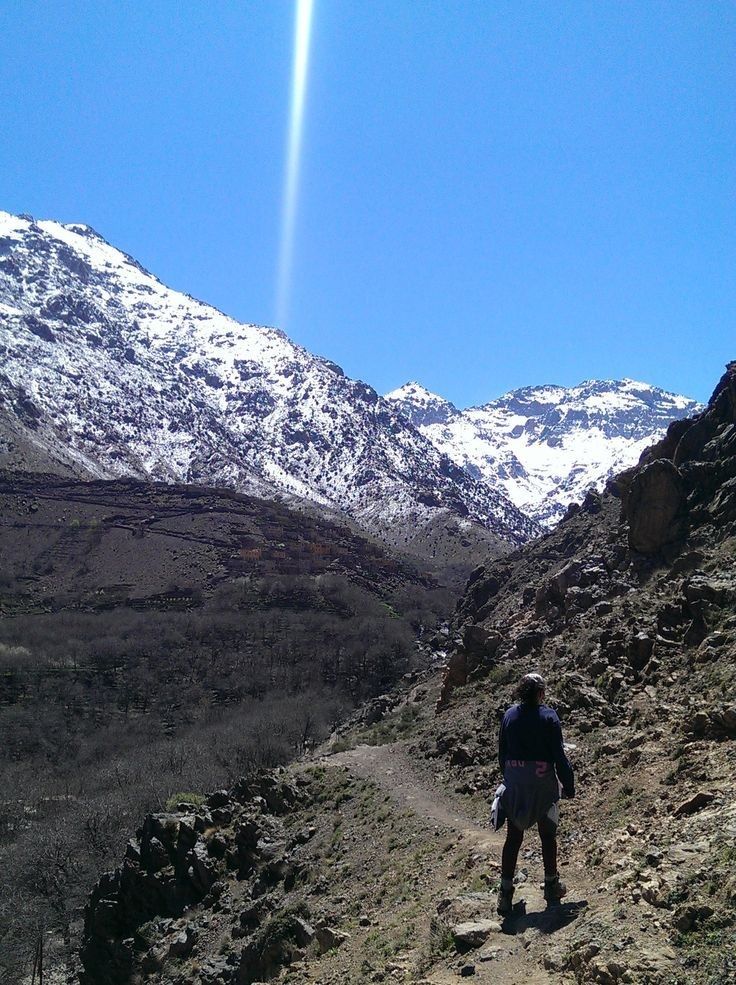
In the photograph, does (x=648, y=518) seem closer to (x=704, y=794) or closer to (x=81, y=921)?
(x=704, y=794)

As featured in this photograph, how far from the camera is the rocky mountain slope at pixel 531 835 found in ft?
21.5

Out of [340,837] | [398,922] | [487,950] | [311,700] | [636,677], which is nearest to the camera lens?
[487,950]

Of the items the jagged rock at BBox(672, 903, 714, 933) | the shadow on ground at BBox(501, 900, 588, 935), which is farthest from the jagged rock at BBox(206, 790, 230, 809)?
the jagged rock at BBox(672, 903, 714, 933)

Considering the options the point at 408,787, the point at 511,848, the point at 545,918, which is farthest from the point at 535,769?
the point at 408,787

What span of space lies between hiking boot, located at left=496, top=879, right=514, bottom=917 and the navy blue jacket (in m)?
1.34

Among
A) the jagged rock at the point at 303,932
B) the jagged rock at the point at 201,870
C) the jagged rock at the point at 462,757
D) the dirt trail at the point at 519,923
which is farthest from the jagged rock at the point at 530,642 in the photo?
the jagged rock at the point at 303,932

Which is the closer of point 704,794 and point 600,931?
point 600,931

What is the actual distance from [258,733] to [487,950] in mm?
44131

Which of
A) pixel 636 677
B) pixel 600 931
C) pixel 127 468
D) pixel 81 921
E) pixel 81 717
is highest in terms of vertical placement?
pixel 127 468

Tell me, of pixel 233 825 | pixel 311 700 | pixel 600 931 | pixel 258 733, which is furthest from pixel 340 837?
pixel 311 700

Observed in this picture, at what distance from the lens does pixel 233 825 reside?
20.4 m

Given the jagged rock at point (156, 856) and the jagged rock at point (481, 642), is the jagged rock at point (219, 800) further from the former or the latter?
the jagged rock at point (481, 642)

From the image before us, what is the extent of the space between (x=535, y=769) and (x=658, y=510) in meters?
14.0

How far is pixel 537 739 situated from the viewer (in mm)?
7289
